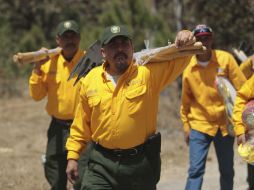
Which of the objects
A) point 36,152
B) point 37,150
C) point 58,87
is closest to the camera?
point 58,87

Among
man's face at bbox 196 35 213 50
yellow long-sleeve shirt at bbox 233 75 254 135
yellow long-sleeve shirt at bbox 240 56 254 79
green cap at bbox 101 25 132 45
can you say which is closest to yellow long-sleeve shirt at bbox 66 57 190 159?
green cap at bbox 101 25 132 45

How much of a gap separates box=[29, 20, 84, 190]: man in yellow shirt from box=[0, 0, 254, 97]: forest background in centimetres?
273

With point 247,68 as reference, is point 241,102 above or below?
below

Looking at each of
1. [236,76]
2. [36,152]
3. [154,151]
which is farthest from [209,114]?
[36,152]

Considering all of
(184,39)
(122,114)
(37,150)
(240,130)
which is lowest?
(37,150)

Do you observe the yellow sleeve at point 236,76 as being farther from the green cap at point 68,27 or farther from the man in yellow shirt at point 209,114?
the green cap at point 68,27

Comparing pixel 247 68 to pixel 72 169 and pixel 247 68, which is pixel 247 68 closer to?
pixel 247 68

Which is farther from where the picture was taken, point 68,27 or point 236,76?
point 236,76

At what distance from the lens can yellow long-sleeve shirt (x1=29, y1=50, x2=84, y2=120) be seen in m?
6.21

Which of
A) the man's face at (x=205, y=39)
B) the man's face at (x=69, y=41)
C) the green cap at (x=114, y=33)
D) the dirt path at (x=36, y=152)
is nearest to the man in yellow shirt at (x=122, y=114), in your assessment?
the green cap at (x=114, y=33)

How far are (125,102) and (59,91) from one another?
2.14 meters

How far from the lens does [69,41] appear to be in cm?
632

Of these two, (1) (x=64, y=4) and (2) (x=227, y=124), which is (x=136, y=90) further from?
(1) (x=64, y=4)

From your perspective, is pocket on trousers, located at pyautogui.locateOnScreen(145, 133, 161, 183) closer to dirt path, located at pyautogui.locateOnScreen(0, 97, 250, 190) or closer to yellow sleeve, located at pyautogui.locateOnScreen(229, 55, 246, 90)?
yellow sleeve, located at pyautogui.locateOnScreen(229, 55, 246, 90)
